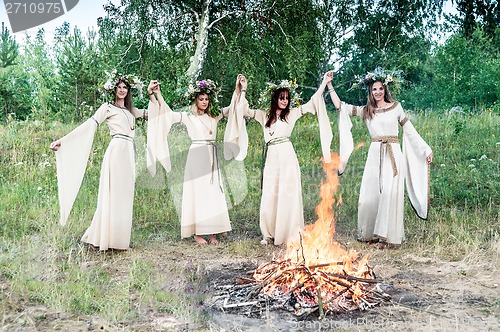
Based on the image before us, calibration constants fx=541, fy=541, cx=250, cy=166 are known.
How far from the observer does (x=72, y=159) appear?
7.03 metres

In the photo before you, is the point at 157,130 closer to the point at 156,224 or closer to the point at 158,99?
the point at 158,99

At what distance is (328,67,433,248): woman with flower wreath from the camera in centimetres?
721

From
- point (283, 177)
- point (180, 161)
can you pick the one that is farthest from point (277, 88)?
point (180, 161)

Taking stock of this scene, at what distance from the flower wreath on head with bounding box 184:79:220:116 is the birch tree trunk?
5305 mm

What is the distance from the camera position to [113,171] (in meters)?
7.02

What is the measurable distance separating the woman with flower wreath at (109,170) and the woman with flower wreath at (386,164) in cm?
280

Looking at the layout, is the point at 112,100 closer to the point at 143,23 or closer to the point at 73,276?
the point at 73,276

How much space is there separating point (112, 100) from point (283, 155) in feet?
7.89

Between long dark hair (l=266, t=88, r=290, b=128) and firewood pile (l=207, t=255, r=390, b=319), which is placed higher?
long dark hair (l=266, t=88, r=290, b=128)

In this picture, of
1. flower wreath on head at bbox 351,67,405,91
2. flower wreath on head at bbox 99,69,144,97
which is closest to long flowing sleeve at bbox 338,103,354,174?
flower wreath on head at bbox 351,67,405,91

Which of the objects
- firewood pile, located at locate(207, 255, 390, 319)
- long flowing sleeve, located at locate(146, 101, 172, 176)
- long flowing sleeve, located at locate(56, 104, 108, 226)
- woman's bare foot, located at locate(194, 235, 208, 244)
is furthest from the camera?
woman's bare foot, located at locate(194, 235, 208, 244)

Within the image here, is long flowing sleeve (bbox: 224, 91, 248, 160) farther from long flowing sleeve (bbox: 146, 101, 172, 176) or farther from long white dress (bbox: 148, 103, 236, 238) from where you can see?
long flowing sleeve (bbox: 146, 101, 172, 176)

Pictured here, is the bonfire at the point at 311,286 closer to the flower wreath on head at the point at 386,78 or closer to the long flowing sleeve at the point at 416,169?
the long flowing sleeve at the point at 416,169

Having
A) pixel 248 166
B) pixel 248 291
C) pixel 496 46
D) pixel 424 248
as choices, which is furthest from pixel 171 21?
pixel 496 46
